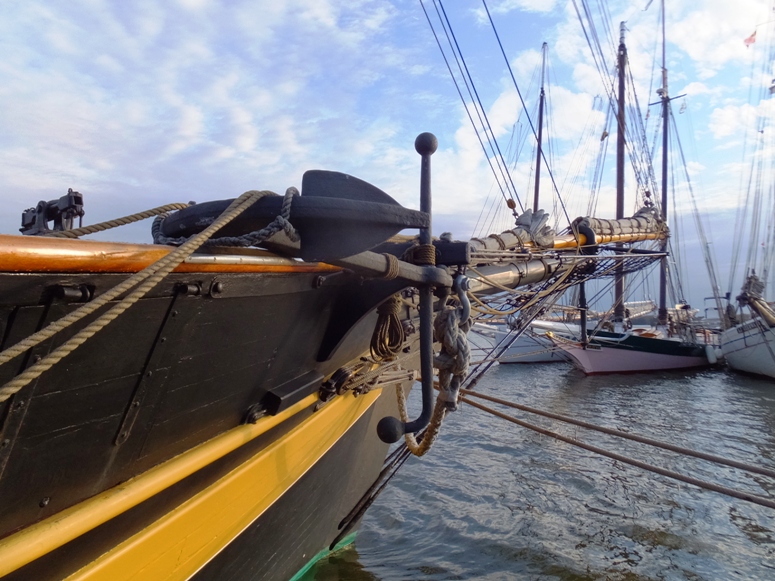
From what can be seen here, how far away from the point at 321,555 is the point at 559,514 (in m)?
2.93

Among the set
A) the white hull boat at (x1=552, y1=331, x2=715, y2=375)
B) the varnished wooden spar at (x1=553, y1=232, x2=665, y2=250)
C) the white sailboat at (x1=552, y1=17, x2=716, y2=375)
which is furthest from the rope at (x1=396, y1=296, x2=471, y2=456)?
the white hull boat at (x1=552, y1=331, x2=715, y2=375)

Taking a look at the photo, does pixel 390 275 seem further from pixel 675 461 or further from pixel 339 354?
pixel 675 461

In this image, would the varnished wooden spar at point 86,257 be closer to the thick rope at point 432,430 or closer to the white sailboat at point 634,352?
the thick rope at point 432,430

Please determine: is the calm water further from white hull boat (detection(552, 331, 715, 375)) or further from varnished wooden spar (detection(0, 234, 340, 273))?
white hull boat (detection(552, 331, 715, 375))

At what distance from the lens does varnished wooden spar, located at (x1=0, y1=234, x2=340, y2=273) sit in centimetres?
106

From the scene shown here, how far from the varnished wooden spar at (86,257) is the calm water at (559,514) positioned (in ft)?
10.3

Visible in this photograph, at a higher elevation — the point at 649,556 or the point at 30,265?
the point at 30,265

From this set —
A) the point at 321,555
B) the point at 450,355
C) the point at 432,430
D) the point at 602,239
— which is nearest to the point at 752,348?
the point at 602,239

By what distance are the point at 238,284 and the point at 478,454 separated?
22.5ft

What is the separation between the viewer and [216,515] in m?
2.09

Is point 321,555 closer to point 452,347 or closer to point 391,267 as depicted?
point 452,347

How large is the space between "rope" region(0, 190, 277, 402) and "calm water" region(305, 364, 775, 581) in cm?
335

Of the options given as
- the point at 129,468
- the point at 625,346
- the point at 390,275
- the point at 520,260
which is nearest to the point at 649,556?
the point at 520,260

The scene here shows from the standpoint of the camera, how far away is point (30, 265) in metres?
1.08
